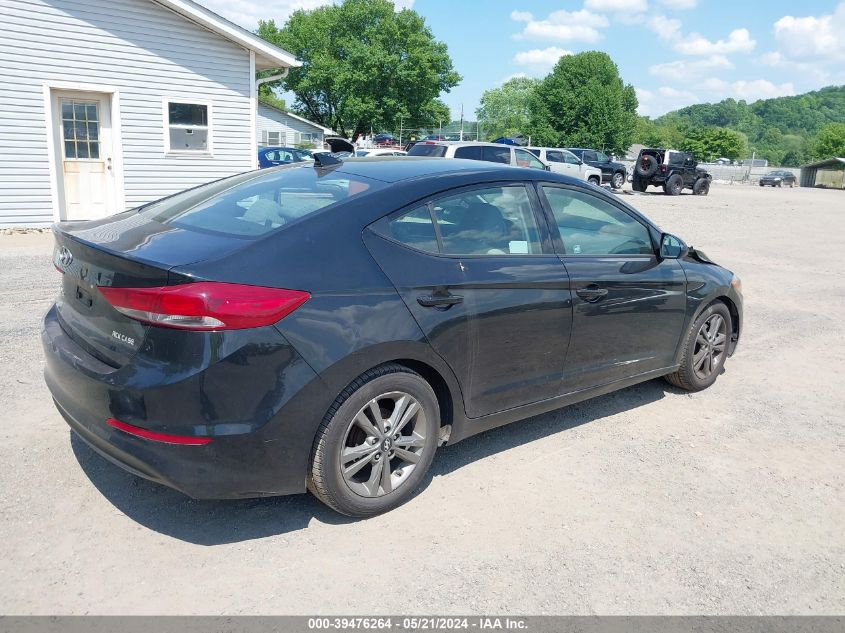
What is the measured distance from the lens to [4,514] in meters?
3.18

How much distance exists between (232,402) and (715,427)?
130 inches

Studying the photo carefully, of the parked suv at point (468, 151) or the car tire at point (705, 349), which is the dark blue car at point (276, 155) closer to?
the parked suv at point (468, 151)

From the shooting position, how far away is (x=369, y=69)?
65.7 m

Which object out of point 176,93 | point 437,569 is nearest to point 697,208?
point 176,93

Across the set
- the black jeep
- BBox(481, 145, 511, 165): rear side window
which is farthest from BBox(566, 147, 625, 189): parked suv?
BBox(481, 145, 511, 165): rear side window

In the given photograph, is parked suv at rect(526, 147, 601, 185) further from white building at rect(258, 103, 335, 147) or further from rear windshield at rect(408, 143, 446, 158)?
white building at rect(258, 103, 335, 147)

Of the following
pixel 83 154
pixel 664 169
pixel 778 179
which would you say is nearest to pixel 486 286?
pixel 83 154

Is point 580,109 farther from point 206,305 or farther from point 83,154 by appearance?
point 206,305

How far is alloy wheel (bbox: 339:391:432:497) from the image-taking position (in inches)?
124

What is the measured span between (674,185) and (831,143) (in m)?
96.0

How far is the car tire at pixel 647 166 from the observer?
102 ft

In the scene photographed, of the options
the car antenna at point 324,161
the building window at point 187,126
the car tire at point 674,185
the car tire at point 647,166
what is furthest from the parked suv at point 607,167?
the car antenna at point 324,161

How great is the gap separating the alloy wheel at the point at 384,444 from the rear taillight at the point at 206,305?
65 cm

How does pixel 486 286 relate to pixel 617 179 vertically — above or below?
above
